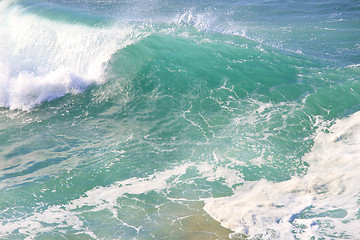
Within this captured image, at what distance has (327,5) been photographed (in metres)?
17.7

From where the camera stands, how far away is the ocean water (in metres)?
6.89

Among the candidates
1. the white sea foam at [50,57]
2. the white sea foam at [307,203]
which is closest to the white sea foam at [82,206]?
the white sea foam at [307,203]

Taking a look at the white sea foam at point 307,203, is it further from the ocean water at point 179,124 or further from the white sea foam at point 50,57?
the white sea foam at point 50,57

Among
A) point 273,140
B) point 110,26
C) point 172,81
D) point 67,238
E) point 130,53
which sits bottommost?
point 67,238

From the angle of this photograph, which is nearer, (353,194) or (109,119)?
(353,194)

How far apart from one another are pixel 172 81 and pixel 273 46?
4.36 m

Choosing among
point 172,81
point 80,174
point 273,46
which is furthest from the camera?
point 273,46

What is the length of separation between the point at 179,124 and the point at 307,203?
429 centimetres

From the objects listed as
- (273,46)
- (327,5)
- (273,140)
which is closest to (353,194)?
(273,140)

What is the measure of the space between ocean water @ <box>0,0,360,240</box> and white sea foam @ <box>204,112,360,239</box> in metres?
0.03

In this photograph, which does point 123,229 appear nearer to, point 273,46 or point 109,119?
point 109,119

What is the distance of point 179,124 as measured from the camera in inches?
395

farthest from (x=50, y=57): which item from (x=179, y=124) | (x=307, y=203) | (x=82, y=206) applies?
(x=307, y=203)

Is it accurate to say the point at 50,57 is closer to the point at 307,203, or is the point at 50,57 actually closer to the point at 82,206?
the point at 82,206
